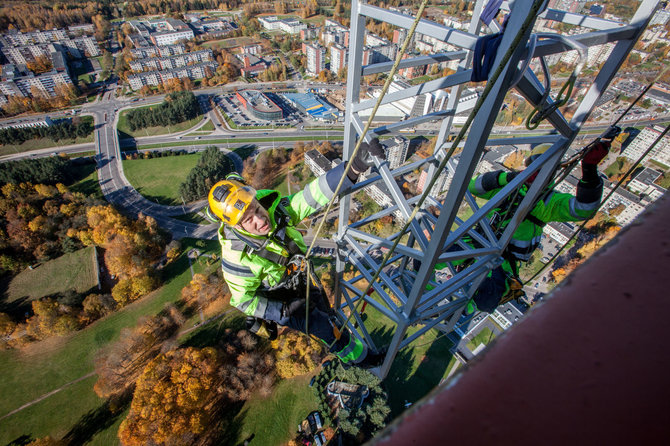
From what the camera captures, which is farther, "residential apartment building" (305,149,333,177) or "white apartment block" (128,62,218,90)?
"white apartment block" (128,62,218,90)

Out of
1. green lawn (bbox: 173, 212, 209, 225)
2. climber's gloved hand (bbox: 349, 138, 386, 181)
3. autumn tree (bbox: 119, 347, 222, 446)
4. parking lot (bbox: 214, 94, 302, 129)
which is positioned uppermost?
climber's gloved hand (bbox: 349, 138, 386, 181)

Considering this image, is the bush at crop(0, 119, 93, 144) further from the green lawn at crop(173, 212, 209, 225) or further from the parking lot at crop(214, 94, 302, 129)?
the green lawn at crop(173, 212, 209, 225)

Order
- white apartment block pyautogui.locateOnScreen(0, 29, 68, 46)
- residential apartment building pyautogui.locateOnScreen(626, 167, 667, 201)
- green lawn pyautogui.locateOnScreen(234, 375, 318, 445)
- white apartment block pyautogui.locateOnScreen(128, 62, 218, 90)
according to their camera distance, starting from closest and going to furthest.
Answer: green lawn pyautogui.locateOnScreen(234, 375, 318, 445) → residential apartment building pyautogui.locateOnScreen(626, 167, 667, 201) → white apartment block pyautogui.locateOnScreen(128, 62, 218, 90) → white apartment block pyautogui.locateOnScreen(0, 29, 68, 46)

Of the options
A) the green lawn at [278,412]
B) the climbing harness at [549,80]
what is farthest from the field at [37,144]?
the climbing harness at [549,80]

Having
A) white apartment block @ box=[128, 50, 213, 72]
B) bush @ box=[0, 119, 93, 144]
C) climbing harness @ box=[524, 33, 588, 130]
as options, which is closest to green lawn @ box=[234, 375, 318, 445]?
climbing harness @ box=[524, 33, 588, 130]

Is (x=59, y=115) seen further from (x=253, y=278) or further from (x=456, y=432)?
(x=456, y=432)

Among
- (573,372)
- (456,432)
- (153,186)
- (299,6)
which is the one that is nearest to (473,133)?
(573,372)

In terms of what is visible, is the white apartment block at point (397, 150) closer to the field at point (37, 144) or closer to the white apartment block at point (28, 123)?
the field at point (37, 144)
